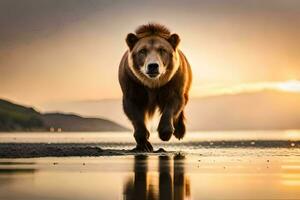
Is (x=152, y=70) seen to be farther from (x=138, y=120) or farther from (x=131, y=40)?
(x=138, y=120)

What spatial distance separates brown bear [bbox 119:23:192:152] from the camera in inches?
839

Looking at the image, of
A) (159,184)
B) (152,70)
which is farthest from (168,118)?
(159,184)

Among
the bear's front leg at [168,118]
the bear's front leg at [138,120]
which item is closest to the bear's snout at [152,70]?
the bear's front leg at [168,118]

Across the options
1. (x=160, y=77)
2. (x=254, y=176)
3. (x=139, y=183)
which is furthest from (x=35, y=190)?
(x=160, y=77)

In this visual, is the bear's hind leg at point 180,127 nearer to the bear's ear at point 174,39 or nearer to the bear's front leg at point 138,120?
the bear's front leg at point 138,120

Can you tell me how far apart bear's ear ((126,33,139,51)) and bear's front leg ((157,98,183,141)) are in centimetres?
187

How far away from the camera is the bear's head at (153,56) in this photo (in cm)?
2086

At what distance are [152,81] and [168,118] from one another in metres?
1.06

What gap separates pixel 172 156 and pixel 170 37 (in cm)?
338

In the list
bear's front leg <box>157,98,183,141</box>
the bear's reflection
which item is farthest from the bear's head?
the bear's reflection

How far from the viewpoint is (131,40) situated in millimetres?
22031

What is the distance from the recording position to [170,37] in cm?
2188

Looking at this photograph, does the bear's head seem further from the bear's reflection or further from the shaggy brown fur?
the bear's reflection

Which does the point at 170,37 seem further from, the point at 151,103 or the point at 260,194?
the point at 260,194
